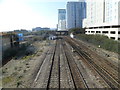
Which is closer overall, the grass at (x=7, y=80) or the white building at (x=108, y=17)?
the grass at (x=7, y=80)

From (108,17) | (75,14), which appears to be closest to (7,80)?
(108,17)

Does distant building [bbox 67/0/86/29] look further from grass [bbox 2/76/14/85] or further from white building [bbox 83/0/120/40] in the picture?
grass [bbox 2/76/14/85]

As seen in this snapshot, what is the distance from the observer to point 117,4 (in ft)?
147

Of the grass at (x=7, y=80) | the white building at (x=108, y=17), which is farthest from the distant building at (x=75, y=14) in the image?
the grass at (x=7, y=80)

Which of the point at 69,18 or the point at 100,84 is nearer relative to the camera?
the point at 100,84

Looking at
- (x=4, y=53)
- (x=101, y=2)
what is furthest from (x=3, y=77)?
(x=101, y=2)

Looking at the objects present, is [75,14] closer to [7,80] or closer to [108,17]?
[108,17]

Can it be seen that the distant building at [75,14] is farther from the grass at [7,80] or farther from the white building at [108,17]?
the grass at [7,80]

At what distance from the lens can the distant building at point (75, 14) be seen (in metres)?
145

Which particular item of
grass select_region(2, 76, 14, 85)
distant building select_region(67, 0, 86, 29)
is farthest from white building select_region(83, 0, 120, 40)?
distant building select_region(67, 0, 86, 29)

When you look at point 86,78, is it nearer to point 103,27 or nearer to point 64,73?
point 64,73

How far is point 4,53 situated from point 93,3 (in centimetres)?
4911

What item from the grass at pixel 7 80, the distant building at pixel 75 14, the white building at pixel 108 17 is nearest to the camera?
the grass at pixel 7 80

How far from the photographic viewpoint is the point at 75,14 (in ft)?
477
